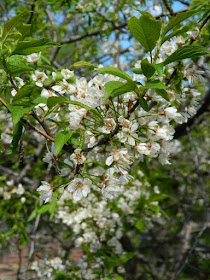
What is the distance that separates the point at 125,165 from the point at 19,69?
62 centimetres

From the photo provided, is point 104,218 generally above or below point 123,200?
below

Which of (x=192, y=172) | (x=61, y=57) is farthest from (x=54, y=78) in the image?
(x=61, y=57)

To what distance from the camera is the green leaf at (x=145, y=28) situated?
1028 millimetres

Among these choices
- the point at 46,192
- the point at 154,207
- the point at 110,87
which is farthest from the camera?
the point at 154,207

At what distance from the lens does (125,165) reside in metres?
1.21

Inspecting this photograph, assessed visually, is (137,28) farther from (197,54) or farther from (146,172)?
(146,172)

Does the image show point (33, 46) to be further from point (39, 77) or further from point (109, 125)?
point (109, 125)

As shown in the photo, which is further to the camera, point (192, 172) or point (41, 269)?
point (192, 172)

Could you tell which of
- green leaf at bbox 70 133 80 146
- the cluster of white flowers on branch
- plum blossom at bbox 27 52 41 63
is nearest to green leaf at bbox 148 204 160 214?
the cluster of white flowers on branch

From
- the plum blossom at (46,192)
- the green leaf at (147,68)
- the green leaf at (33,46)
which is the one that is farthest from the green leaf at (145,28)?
the plum blossom at (46,192)

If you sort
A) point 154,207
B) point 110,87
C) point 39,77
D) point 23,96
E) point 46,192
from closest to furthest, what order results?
point 110,87 < point 23,96 < point 46,192 < point 39,77 < point 154,207

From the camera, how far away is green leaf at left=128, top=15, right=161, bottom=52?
3.37 feet

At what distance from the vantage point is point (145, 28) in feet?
3.44

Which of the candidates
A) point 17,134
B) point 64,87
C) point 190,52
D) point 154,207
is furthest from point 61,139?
point 154,207
